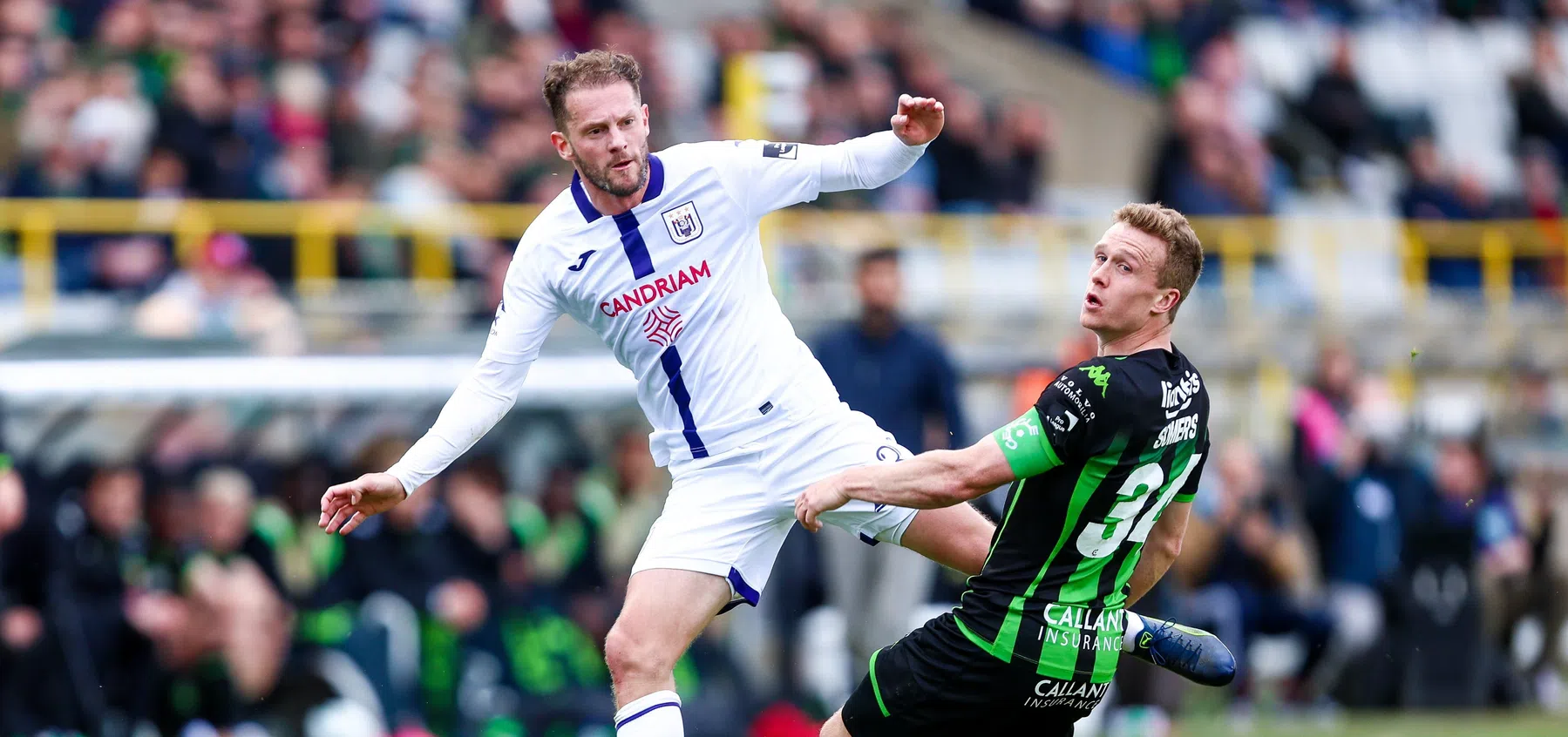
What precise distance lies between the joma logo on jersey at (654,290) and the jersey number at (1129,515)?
1730 mm

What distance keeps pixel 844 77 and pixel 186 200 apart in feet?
18.2

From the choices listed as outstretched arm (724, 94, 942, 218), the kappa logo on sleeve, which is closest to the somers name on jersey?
outstretched arm (724, 94, 942, 218)

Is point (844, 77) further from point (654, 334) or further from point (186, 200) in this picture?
point (654, 334)

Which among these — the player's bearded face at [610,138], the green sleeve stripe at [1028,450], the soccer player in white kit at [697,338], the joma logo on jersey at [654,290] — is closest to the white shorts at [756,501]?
the soccer player in white kit at [697,338]

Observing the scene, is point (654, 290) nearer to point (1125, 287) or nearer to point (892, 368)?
point (1125, 287)

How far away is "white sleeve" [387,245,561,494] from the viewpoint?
7.18 metres

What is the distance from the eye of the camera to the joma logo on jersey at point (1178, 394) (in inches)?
247

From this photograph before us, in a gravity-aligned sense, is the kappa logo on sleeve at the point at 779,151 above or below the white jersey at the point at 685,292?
above

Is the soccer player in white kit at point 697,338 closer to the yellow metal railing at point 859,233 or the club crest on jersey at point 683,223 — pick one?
the club crest on jersey at point 683,223

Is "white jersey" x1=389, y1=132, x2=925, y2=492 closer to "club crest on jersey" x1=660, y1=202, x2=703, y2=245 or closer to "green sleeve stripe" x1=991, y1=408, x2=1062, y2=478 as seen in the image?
"club crest on jersey" x1=660, y1=202, x2=703, y2=245

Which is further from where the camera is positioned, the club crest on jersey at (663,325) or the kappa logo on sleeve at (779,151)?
the kappa logo on sleeve at (779,151)

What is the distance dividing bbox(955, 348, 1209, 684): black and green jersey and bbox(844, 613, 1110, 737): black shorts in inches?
2.0

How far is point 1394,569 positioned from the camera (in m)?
14.3

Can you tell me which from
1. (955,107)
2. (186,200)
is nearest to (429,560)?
(186,200)
